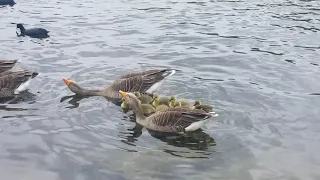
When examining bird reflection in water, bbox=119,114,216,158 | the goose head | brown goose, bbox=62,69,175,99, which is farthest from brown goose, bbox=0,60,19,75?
bird reflection in water, bbox=119,114,216,158

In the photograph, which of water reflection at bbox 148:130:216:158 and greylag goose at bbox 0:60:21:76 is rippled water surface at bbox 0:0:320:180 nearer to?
water reflection at bbox 148:130:216:158

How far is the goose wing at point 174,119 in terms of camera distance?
431 inches

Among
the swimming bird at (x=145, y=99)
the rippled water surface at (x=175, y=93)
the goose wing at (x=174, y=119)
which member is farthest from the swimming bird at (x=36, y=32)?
the goose wing at (x=174, y=119)

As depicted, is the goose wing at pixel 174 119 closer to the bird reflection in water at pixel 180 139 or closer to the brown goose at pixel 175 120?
the brown goose at pixel 175 120

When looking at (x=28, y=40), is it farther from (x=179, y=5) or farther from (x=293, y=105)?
(x=293, y=105)

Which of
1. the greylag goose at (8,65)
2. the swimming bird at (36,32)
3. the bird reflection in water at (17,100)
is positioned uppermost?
the greylag goose at (8,65)

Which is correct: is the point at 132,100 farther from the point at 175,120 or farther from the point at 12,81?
the point at 12,81

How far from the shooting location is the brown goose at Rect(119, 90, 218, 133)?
10922 mm

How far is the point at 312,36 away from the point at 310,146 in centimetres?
993

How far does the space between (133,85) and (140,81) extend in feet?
0.70

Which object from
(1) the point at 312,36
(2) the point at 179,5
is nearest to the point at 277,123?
(1) the point at 312,36

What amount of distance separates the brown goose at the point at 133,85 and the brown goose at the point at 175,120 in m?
1.71

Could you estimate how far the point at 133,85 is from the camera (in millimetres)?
13422

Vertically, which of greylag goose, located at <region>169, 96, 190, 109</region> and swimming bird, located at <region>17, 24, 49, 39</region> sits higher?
greylag goose, located at <region>169, 96, 190, 109</region>
